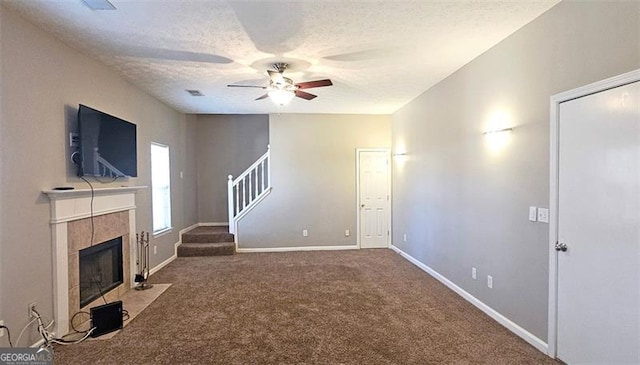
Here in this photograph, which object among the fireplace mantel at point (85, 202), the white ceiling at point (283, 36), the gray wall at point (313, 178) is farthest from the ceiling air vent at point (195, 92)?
the gray wall at point (313, 178)

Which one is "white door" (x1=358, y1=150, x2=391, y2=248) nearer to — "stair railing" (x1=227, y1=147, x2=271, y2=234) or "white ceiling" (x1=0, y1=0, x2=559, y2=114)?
"stair railing" (x1=227, y1=147, x2=271, y2=234)

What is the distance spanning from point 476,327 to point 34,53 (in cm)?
457

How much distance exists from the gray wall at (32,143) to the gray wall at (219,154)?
13.3ft

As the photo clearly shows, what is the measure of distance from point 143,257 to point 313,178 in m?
3.40

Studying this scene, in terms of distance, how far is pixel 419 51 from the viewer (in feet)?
11.6

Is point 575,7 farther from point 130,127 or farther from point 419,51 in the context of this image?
point 130,127

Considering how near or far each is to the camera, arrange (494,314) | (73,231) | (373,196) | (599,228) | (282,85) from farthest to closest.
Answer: (373,196), (282,85), (494,314), (73,231), (599,228)

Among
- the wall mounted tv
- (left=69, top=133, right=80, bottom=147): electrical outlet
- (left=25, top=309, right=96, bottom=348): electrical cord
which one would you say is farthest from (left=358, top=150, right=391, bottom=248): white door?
(left=25, top=309, right=96, bottom=348): electrical cord

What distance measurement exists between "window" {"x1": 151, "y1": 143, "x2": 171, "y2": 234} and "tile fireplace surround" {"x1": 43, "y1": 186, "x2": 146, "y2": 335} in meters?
1.54

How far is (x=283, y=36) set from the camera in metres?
3.15

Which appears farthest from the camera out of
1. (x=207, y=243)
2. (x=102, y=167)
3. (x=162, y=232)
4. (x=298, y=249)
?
(x=298, y=249)

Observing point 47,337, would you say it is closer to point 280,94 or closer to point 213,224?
point 280,94

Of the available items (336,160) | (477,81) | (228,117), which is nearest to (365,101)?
(336,160)

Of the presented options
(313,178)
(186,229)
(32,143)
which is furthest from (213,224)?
(32,143)
